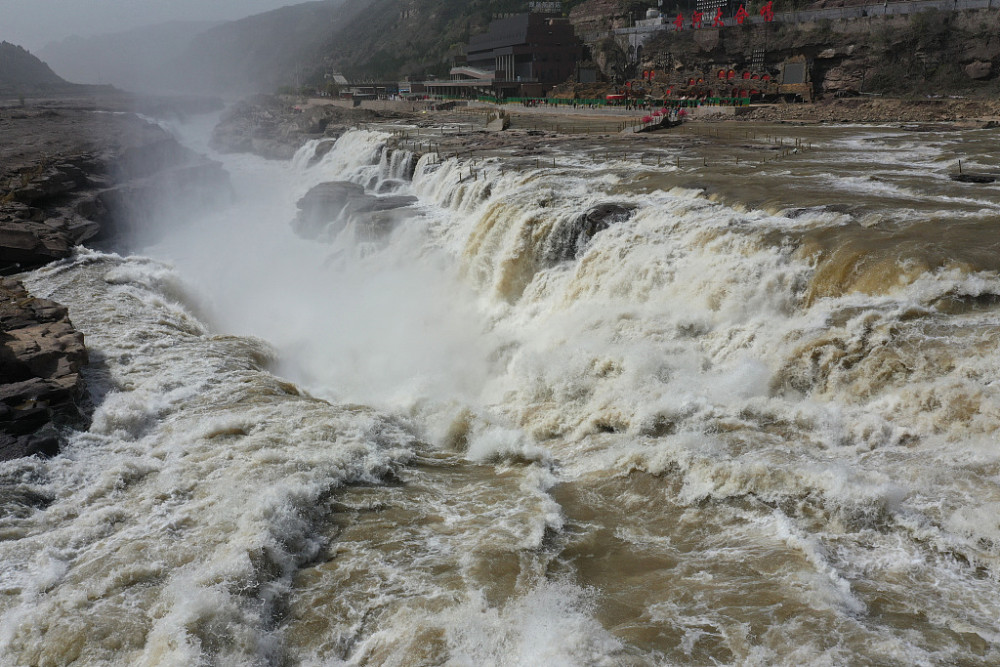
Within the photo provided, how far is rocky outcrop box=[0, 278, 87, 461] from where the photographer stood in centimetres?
903

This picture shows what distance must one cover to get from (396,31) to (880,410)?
14213cm

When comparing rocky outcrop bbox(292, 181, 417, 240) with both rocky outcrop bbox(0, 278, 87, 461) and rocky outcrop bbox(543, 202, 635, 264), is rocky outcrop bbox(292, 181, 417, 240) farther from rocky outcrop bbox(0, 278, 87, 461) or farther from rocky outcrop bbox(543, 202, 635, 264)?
rocky outcrop bbox(0, 278, 87, 461)

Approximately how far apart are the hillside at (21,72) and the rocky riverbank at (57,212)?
6916cm

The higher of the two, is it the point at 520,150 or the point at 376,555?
the point at 520,150

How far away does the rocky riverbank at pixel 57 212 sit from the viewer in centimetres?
956

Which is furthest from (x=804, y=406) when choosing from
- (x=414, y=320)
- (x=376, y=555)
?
(x=414, y=320)

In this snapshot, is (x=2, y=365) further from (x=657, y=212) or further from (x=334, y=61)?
(x=334, y=61)

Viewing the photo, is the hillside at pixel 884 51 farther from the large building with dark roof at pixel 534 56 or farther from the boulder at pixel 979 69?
the large building with dark roof at pixel 534 56

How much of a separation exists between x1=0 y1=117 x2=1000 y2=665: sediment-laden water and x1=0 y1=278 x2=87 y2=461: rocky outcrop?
425 mm

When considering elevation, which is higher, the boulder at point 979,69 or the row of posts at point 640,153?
the boulder at point 979,69

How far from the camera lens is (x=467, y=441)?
34.1 feet

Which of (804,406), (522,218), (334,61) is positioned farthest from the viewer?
(334,61)

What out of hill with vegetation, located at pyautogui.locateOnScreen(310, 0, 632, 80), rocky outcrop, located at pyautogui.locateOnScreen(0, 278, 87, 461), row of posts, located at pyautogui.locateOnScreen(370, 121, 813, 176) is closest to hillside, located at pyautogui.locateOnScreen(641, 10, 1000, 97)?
row of posts, located at pyautogui.locateOnScreen(370, 121, 813, 176)

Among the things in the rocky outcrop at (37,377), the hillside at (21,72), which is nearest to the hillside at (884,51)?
the rocky outcrop at (37,377)
